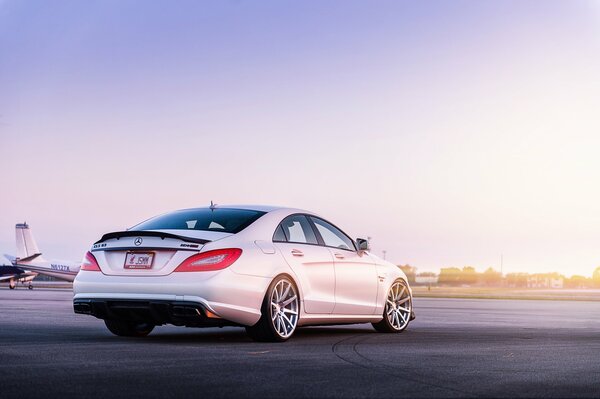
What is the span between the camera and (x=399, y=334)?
11930 millimetres

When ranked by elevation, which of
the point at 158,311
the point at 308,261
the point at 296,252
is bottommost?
the point at 158,311

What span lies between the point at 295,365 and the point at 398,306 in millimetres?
5350

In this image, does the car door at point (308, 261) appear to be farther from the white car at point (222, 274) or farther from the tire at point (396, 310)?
the tire at point (396, 310)

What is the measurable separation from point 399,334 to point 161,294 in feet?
13.4

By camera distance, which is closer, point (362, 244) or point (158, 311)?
point (158, 311)

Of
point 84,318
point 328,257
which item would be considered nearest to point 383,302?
point 328,257

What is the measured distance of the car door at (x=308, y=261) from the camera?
33.7 feet

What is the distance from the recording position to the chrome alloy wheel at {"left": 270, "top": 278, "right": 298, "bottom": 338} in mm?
9844

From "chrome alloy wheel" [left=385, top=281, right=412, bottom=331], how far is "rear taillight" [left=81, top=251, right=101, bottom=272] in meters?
4.38

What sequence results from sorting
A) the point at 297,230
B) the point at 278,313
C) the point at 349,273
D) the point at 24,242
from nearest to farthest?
the point at 278,313, the point at 297,230, the point at 349,273, the point at 24,242

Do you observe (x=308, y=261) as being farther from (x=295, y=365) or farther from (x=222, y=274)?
(x=295, y=365)

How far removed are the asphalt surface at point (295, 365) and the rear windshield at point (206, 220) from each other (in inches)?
53.8

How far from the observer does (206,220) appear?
33.8 ft

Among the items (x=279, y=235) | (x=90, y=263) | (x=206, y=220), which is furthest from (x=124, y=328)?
(x=279, y=235)
